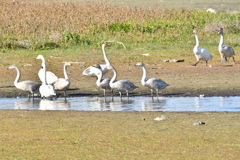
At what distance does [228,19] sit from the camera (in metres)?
36.3

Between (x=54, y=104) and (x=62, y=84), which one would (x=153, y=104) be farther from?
(x=62, y=84)

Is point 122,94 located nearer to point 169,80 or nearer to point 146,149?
point 169,80

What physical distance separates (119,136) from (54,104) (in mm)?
6990

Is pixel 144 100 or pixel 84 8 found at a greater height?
pixel 84 8

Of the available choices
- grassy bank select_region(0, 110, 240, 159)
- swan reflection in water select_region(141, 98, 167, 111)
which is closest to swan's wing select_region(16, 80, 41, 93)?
swan reflection in water select_region(141, 98, 167, 111)

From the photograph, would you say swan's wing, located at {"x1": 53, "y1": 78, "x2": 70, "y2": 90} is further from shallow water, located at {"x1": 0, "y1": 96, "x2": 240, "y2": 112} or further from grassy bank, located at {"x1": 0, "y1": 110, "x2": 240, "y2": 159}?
grassy bank, located at {"x1": 0, "y1": 110, "x2": 240, "y2": 159}

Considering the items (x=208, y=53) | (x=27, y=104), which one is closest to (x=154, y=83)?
(x=27, y=104)

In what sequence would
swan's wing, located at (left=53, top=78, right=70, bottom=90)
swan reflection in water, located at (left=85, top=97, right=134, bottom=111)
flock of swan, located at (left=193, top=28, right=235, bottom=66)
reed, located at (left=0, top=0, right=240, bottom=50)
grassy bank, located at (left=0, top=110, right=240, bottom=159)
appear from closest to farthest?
grassy bank, located at (left=0, top=110, right=240, bottom=159) → swan reflection in water, located at (left=85, top=97, right=134, bottom=111) → swan's wing, located at (left=53, top=78, right=70, bottom=90) → flock of swan, located at (left=193, top=28, right=235, bottom=66) → reed, located at (left=0, top=0, right=240, bottom=50)

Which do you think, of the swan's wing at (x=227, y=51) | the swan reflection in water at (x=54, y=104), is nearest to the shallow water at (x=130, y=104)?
the swan reflection in water at (x=54, y=104)

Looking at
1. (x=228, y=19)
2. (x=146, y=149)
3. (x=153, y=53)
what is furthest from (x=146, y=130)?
(x=228, y=19)

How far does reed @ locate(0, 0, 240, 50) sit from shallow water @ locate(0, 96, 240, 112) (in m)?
11.9

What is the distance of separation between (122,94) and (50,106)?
138 inches

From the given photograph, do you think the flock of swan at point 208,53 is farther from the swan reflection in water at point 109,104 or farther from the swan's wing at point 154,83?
the swan reflection in water at point 109,104

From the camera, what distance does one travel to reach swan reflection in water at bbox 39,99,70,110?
16.0m
